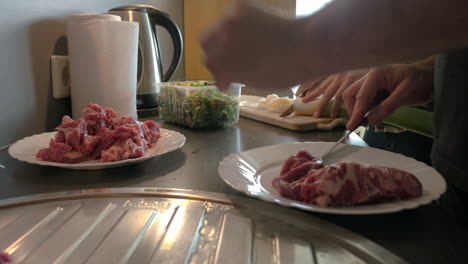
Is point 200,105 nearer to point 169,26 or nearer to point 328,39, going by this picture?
point 169,26

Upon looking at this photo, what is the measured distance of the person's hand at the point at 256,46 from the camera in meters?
0.33

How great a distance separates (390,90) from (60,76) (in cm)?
92

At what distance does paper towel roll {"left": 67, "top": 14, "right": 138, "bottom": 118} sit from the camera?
1036 millimetres

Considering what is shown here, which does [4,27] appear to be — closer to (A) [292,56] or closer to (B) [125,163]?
(B) [125,163]

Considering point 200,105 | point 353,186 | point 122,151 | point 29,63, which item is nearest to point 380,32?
point 353,186

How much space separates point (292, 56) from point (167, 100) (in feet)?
2.98

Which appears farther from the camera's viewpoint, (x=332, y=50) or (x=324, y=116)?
(x=324, y=116)

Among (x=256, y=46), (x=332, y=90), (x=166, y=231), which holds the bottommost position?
(x=166, y=231)

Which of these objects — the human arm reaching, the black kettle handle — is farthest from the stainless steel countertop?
the black kettle handle

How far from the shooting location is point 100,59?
3.45 ft

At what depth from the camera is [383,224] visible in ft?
1.67

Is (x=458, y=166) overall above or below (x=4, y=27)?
below

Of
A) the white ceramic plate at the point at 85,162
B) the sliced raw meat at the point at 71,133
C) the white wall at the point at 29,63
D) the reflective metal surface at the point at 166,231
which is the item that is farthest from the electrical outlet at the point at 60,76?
the reflective metal surface at the point at 166,231

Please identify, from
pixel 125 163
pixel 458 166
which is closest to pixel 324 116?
pixel 458 166
